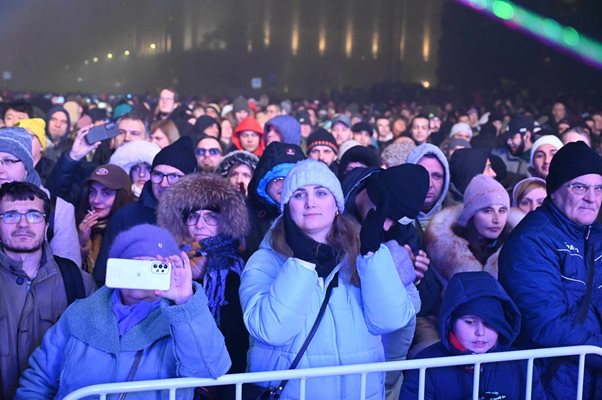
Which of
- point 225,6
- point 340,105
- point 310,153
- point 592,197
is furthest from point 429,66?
point 592,197

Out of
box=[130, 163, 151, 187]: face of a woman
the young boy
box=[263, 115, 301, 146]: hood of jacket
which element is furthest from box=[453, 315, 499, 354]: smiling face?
box=[263, 115, 301, 146]: hood of jacket

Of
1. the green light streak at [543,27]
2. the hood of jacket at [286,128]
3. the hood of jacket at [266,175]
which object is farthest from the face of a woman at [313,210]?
the green light streak at [543,27]

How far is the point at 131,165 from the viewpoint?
5180mm

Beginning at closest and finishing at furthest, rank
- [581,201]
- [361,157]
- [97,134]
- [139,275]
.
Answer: [139,275]
[581,201]
[97,134]
[361,157]

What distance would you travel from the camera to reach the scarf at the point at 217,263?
3166 millimetres

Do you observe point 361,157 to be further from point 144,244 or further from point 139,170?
point 144,244

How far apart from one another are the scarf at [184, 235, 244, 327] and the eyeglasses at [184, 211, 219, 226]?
0.11 m

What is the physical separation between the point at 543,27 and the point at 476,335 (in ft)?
50.6

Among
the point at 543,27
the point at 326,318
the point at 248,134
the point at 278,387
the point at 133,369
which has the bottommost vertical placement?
the point at 278,387

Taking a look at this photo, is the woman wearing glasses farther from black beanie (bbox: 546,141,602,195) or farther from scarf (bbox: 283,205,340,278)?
black beanie (bbox: 546,141,602,195)

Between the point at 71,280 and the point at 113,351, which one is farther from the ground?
the point at 71,280

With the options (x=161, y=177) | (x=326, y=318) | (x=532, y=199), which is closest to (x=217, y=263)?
(x=326, y=318)

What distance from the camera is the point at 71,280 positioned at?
3053mm

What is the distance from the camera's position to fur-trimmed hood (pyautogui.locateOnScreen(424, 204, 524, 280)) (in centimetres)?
384
